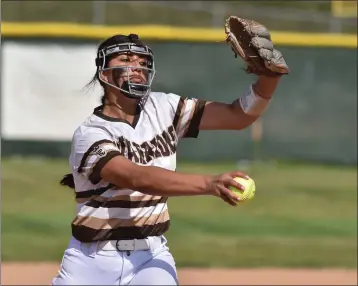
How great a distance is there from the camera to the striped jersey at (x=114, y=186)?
14.7ft

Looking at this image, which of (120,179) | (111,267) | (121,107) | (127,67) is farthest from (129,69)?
(111,267)

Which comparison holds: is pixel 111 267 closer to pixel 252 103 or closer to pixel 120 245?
pixel 120 245

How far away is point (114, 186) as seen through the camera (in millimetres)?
4465

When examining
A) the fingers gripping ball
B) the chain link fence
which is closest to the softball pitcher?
the fingers gripping ball

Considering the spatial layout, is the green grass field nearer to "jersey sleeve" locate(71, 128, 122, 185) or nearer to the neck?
the neck

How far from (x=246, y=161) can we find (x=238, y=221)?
5306mm

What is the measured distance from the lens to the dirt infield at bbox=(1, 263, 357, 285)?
7910mm

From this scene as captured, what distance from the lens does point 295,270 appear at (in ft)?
27.9

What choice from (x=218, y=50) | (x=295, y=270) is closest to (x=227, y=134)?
(x=218, y=50)

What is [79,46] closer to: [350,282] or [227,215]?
[227,215]

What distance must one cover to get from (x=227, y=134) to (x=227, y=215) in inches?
189

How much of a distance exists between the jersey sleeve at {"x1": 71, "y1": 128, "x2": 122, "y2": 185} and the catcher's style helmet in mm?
251

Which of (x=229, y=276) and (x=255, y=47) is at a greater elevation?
(x=255, y=47)

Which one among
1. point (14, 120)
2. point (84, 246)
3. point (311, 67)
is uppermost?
point (84, 246)
